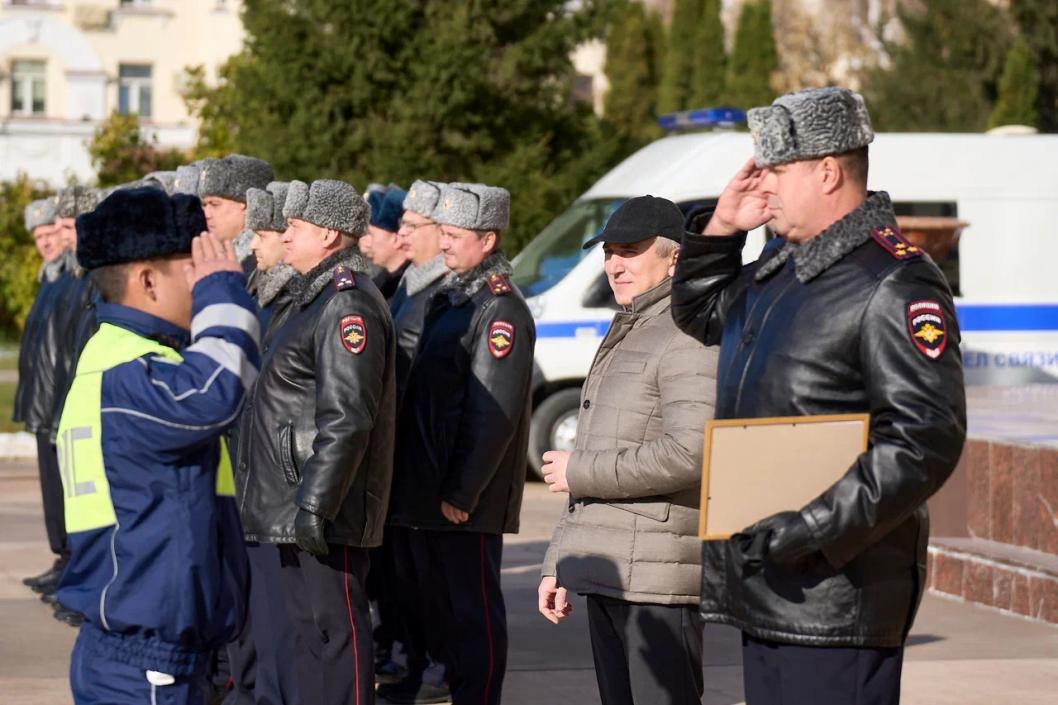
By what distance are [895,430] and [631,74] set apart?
143 feet

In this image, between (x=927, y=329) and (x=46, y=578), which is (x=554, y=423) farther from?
(x=927, y=329)

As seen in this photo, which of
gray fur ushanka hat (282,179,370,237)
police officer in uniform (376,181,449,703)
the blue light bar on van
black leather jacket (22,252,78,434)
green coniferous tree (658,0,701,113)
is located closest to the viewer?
gray fur ushanka hat (282,179,370,237)

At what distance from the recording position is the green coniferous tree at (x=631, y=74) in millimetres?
46375

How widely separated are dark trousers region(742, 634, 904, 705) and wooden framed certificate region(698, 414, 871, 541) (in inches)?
12.0

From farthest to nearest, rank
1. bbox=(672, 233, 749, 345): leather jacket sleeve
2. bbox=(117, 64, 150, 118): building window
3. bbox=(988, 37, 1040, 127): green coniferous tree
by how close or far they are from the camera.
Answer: bbox=(117, 64, 150, 118): building window
bbox=(988, 37, 1040, 127): green coniferous tree
bbox=(672, 233, 749, 345): leather jacket sleeve

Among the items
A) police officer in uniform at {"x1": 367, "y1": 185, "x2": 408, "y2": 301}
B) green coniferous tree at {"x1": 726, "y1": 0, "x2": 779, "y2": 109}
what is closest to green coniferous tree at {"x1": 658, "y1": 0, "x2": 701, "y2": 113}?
green coniferous tree at {"x1": 726, "y1": 0, "x2": 779, "y2": 109}

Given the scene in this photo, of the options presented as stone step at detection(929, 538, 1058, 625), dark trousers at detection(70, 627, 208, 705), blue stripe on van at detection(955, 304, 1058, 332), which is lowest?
stone step at detection(929, 538, 1058, 625)

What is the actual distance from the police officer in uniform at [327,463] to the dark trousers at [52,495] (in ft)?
12.9

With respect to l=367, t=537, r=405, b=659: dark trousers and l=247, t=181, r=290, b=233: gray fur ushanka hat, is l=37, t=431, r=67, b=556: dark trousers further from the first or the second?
l=247, t=181, r=290, b=233: gray fur ushanka hat

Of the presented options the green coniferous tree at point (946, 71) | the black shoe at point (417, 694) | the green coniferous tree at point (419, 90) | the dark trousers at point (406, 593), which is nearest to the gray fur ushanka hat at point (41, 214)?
the dark trousers at point (406, 593)

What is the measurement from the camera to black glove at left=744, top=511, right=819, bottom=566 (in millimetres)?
3643

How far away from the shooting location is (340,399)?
5.75 meters

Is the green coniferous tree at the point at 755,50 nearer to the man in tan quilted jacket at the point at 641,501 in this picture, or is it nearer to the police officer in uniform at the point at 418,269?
the police officer in uniform at the point at 418,269

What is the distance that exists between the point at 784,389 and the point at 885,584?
463 millimetres
